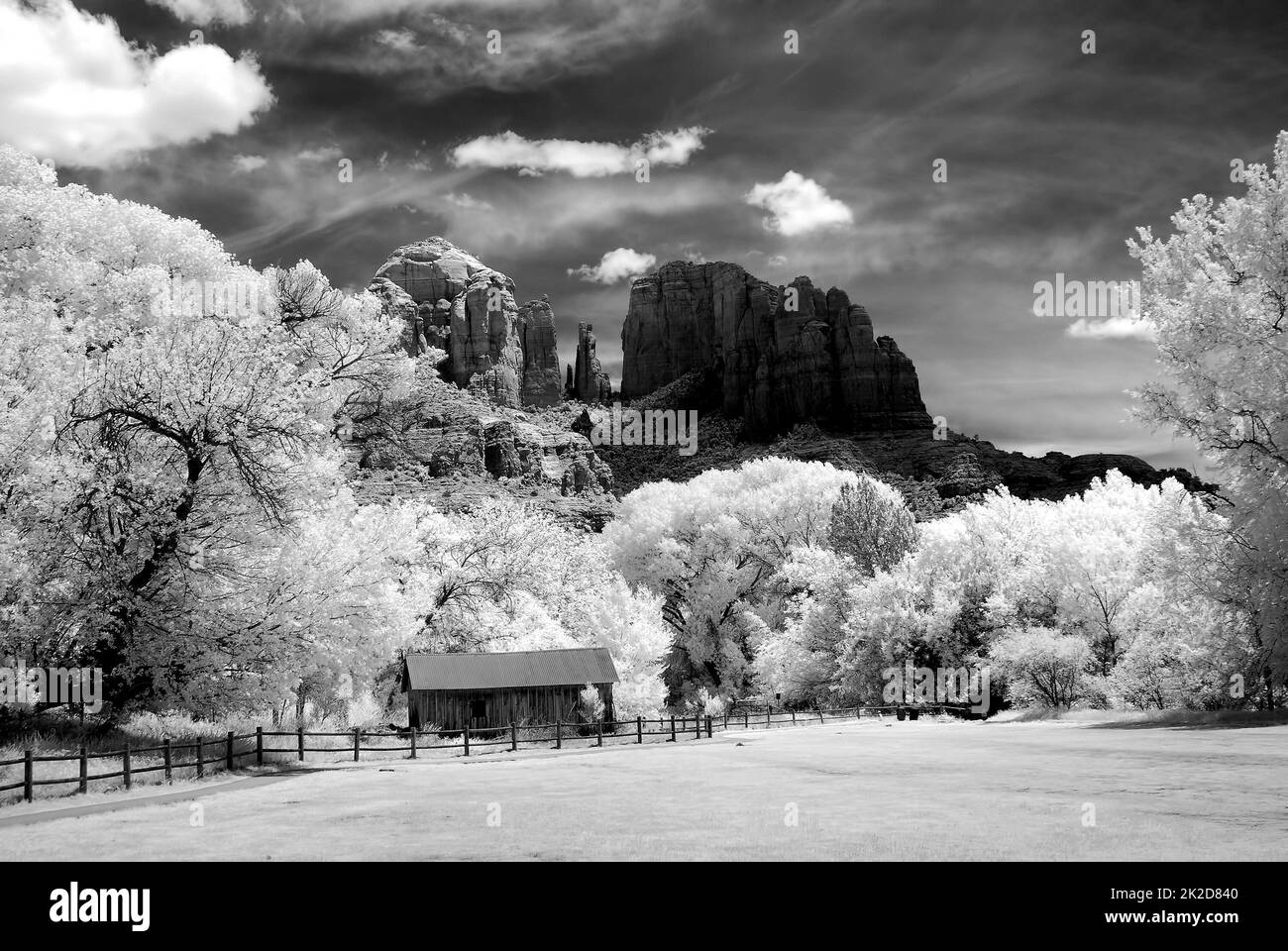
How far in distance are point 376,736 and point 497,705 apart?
10.5 m

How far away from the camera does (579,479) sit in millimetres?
164375

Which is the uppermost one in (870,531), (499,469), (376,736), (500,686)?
(499,469)

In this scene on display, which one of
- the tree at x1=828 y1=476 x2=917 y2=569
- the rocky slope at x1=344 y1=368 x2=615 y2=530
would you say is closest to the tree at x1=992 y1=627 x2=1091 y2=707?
the tree at x1=828 y1=476 x2=917 y2=569

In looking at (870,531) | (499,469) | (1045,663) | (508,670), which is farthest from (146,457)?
(499,469)

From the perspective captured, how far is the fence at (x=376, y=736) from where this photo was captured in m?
19.1

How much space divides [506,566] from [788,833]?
1497 inches

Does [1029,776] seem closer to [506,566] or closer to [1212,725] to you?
[1212,725]

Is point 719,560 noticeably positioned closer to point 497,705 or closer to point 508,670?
point 508,670

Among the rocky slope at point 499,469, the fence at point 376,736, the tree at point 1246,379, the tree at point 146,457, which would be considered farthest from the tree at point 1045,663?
the rocky slope at point 499,469

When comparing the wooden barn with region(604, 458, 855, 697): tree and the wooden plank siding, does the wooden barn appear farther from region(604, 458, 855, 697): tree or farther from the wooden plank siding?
region(604, 458, 855, 697): tree

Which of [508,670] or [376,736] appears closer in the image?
[376,736]

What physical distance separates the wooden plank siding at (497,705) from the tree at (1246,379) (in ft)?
94.2

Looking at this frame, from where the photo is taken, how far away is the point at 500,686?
45094mm

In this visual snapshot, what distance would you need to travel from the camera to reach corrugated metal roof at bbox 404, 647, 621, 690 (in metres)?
44.3
